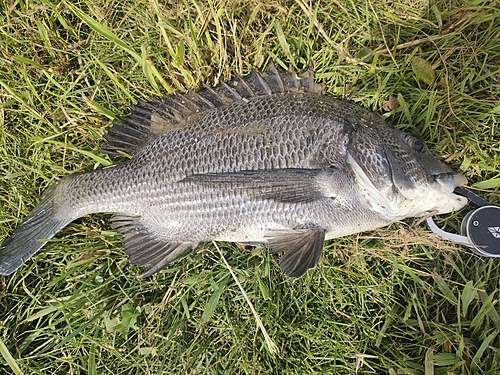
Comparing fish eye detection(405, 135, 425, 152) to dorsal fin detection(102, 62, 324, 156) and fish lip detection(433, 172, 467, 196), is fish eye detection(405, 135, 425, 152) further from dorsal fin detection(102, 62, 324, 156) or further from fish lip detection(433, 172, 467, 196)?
dorsal fin detection(102, 62, 324, 156)

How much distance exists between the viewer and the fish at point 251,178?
96.7 inches

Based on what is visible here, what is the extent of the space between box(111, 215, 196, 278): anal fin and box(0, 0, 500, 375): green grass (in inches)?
7.4

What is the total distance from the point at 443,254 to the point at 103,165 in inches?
106

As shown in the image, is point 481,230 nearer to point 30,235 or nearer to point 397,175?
point 397,175

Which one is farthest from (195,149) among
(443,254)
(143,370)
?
(443,254)

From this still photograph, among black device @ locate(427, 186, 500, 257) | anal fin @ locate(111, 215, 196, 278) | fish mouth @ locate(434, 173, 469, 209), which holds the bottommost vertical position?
black device @ locate(427, 186, 500, 257)

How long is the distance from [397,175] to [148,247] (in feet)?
5.90

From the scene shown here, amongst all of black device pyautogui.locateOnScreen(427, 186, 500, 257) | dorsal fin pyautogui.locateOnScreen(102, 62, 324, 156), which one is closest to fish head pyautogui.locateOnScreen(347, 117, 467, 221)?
black device pyautogui.locateOnScreen(427, 186, 500, 257)

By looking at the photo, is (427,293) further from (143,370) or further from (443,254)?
(143,370)

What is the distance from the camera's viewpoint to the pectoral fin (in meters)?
2.49

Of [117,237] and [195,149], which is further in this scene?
[117,237]

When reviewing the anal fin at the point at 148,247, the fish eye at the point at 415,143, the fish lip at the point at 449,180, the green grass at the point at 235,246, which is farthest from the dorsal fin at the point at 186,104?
the fish lip at the point at 449,180

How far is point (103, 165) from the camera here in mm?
3031

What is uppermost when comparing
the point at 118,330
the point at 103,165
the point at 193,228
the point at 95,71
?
the point at 95,71
